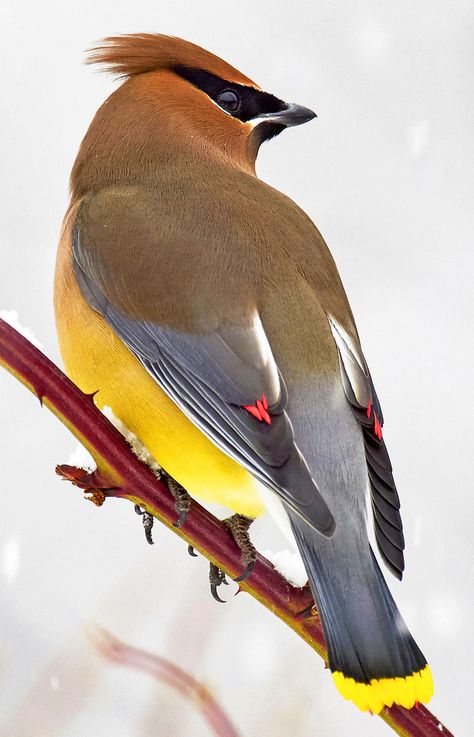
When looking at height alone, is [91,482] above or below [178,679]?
above

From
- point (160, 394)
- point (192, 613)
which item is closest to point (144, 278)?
point (160, 394)

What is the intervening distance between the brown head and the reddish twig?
123 centimetres

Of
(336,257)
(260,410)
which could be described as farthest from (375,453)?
(336,257)

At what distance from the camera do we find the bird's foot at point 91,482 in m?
2.00

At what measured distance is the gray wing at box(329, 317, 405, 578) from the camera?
227 cm

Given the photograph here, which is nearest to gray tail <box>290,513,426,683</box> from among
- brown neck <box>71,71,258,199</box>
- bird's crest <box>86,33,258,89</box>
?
brown neck <box>71,71,258,199</box>

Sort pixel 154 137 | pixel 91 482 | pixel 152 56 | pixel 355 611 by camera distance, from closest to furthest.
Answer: pixel 91 482
pixel 355 611
pixel 154 137
pixel 152 56

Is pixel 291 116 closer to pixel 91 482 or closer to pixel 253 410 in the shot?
pixel 253 410

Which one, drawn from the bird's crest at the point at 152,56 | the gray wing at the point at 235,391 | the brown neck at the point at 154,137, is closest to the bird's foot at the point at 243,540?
the gray wing at the point at 235,391

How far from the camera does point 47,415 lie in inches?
179

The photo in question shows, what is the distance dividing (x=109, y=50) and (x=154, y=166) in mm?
475

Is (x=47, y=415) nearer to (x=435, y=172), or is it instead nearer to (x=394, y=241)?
(x=394, y=241)

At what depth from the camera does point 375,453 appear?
2.42 meters

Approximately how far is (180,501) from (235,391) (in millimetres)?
266
